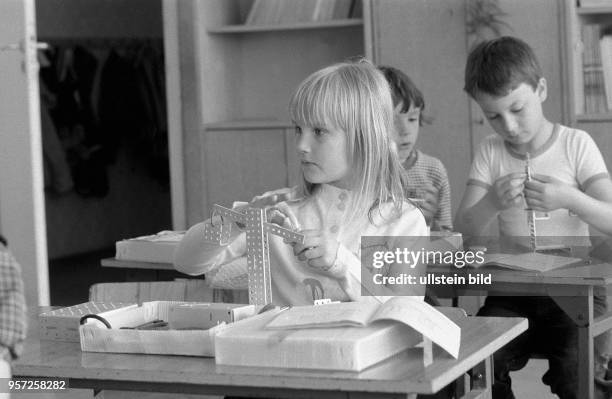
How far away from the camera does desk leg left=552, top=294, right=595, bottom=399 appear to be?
244cm

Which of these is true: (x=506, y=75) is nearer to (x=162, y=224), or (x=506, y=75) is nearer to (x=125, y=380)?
(x=125, y=380)

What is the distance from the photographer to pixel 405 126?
3271mm

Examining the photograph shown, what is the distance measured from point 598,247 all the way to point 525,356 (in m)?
0.33

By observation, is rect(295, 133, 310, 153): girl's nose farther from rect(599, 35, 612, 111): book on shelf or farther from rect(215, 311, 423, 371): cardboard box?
rect(599, 35, 612, 111): book on shelf

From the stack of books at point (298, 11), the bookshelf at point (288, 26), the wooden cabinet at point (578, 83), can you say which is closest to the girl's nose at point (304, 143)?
the wooden cabinet at point (578, 83)

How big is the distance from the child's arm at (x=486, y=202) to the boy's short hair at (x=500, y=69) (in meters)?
0.25

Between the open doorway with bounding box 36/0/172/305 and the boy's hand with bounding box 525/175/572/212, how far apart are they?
425 centimetres

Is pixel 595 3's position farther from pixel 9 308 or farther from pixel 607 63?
pixel 9 308

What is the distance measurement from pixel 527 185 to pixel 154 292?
98cm

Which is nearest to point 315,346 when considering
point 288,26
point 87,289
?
point 288,26

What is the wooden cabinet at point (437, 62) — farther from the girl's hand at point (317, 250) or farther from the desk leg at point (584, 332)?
the girl's hand at point (317, 250)

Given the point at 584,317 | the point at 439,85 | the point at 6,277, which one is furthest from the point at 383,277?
the point at 439,85

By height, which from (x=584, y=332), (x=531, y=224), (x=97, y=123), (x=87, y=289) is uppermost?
(x=97, y=123)

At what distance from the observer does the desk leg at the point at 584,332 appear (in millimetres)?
2439
